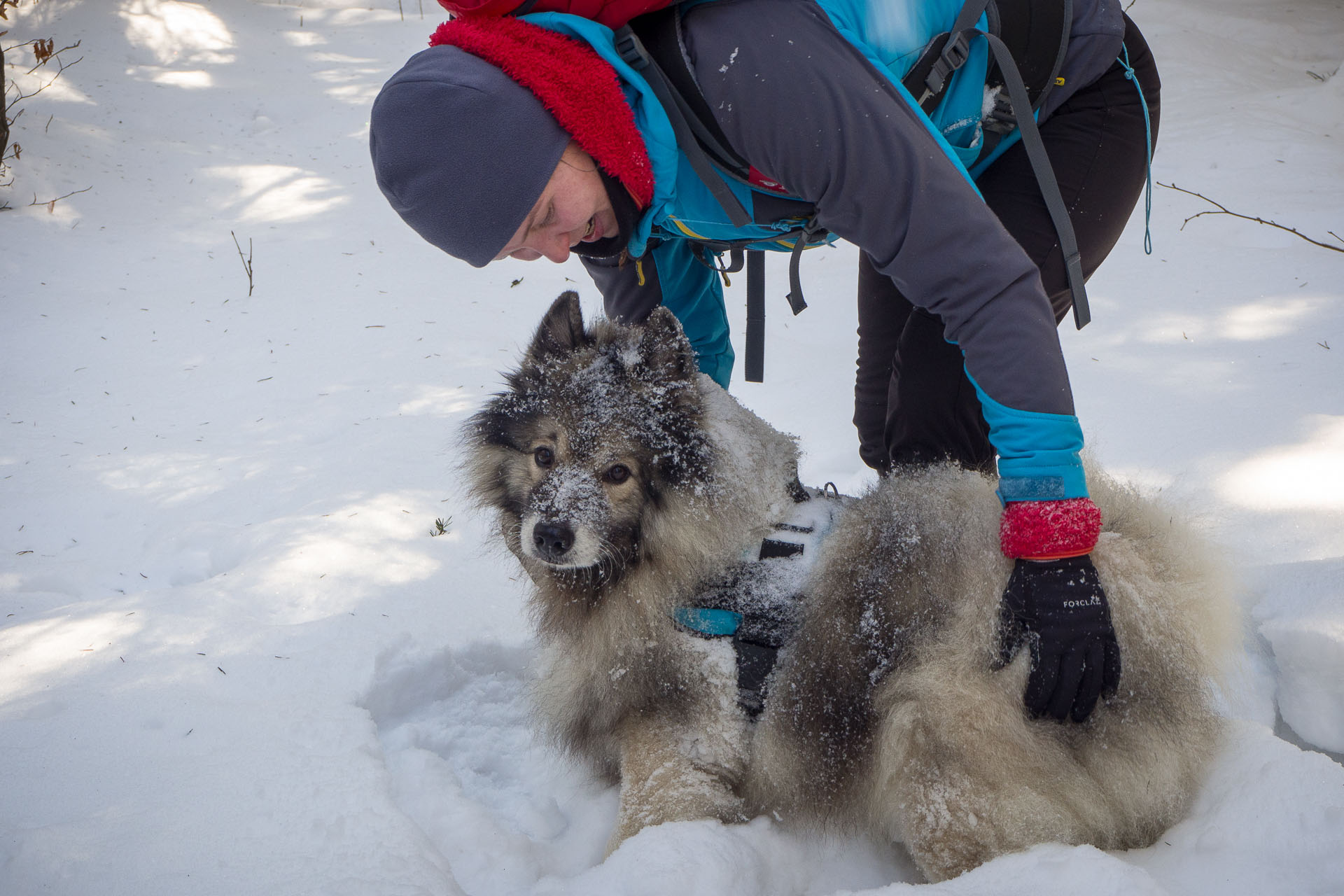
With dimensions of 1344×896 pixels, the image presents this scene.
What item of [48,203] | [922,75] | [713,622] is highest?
[922,75]

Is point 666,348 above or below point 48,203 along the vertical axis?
above

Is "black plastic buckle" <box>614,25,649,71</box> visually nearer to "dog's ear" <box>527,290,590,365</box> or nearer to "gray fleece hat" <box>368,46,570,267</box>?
"gray fleece hat" <box>368,46,570,267</box>

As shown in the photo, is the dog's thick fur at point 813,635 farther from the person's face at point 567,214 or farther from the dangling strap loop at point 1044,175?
the dangling strap loop at point 1044,175

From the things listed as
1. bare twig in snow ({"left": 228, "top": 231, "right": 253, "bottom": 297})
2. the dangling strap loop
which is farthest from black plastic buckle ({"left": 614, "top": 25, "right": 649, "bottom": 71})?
bare twig in snow ({"left": 228, "top": 231, "right": 253, "bottom": 297})

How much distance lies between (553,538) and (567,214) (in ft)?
2.57

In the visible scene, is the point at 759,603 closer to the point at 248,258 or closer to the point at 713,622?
the point at 713,622

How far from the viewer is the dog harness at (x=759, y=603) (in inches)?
76.9

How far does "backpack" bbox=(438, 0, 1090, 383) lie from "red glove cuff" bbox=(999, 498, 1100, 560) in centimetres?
81

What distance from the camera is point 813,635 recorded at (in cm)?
189

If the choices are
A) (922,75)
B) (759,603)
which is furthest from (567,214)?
(759,603)

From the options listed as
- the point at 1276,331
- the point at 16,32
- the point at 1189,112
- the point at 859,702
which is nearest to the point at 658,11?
the point at 859,702

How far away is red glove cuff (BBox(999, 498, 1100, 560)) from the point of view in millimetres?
1528

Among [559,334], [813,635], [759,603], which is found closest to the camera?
[813,635]

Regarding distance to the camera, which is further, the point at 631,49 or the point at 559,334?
the point at 559,334
